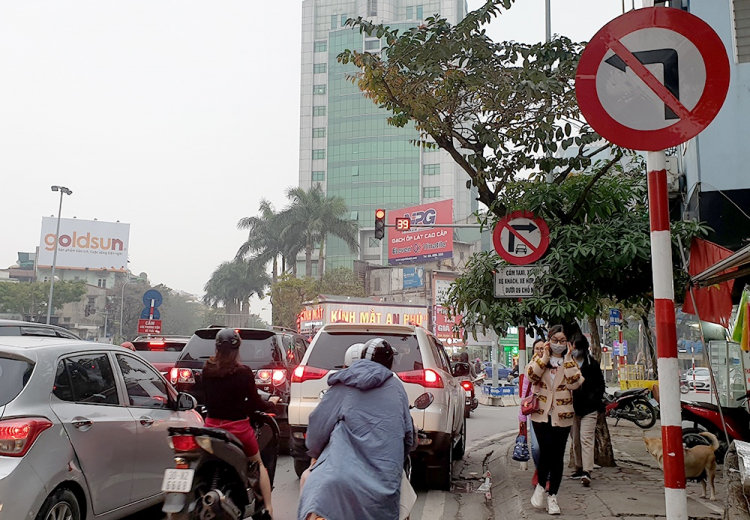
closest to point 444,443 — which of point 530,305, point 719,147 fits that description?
point 530,305

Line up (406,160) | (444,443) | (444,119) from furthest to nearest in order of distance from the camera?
(406,160) < (444,119) < (444,443)

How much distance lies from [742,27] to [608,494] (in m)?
6.08

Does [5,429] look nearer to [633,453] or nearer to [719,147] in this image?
[719,147]

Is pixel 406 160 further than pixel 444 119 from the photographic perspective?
Yes

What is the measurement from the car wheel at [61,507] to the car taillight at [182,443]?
76 cm

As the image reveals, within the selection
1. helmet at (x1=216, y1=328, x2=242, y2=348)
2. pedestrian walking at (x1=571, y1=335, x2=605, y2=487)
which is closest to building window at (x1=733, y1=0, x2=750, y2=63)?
pedestrian walking at (x1=571, y1=335, x2=605, y2=487)

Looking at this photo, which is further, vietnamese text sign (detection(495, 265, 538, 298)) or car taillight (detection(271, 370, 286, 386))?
car taillight (detection(271, 370, 286, 386))

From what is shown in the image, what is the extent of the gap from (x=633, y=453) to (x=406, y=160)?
274 ft

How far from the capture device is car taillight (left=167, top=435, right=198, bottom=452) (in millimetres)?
4781

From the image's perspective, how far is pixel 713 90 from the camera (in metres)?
3.09

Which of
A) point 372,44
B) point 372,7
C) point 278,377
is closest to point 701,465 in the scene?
point 278,377

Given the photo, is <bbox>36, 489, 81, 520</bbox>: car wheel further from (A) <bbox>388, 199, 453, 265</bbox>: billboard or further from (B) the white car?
(A) <bbox>388, 199, 453, 265</bbox>: billboard

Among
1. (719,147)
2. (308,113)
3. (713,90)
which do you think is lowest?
(713,90)

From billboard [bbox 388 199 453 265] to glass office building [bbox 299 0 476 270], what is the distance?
19961 mm
